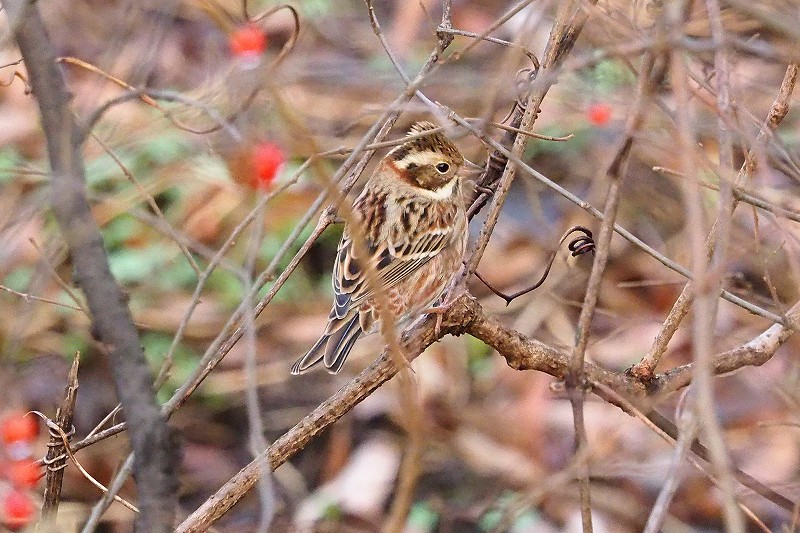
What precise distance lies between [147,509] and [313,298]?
4567 millimetres

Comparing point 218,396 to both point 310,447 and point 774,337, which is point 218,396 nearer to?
point 310,447

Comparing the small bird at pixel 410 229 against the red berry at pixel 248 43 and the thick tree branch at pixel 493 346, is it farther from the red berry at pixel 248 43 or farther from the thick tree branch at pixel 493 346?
the red berry at pixel 248 43

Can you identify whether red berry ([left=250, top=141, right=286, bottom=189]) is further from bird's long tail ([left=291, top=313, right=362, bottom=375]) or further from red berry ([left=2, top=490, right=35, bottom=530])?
red berry ([left=2, top=490, right=35, bottom=530])

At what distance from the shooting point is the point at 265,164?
10.5ft

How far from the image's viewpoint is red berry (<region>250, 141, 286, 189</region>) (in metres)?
3.17

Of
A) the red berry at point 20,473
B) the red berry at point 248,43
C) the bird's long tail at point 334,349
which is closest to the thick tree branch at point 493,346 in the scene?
the red berry at point 20,473

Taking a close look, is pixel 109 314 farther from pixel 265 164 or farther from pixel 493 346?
pixel 493 346

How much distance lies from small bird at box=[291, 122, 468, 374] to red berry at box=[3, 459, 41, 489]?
1.54 metres

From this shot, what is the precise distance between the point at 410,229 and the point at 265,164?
1.87m

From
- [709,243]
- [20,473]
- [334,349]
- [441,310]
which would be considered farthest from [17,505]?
[709,243]

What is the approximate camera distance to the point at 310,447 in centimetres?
615

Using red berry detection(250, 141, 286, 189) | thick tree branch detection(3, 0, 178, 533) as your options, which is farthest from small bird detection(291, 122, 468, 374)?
thick tree branch detection(3, 0, 178, 533)

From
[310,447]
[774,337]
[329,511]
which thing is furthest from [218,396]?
[774,337]

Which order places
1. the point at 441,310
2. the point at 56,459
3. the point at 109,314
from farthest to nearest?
the point at 441,310
the point at 56,459
the point at 109,314
